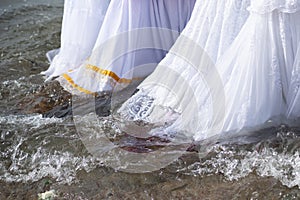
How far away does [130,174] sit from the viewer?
Answer: 2285 millimetres

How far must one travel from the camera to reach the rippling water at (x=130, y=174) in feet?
7.01

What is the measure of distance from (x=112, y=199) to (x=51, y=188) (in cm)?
31

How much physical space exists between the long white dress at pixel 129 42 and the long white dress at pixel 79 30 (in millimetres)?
139

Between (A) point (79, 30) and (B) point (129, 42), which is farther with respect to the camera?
(A) point (79, 30)

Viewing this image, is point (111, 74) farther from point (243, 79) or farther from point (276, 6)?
point (276, 6)

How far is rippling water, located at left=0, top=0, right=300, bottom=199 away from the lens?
2.14m

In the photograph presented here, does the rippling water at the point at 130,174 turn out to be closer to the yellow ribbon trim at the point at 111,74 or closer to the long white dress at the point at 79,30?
the yellow ribbon trim at the point at 111,74

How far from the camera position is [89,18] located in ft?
10.6

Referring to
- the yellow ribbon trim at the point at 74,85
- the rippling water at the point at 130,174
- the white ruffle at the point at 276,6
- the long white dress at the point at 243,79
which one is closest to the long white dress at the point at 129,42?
the yellow ribbon trim at the point at 74,85

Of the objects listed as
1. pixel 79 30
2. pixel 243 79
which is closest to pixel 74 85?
pixel 79 30

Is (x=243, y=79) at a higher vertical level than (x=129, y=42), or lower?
higher

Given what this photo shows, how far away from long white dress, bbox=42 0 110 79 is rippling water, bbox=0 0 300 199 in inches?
20.5

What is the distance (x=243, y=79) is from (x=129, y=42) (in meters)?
0.91

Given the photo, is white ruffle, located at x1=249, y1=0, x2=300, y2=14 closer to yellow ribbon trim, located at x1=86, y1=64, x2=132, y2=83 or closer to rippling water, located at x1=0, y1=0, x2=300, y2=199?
rippling water, located at x1=0, y1=0, x2=300, y2=199
